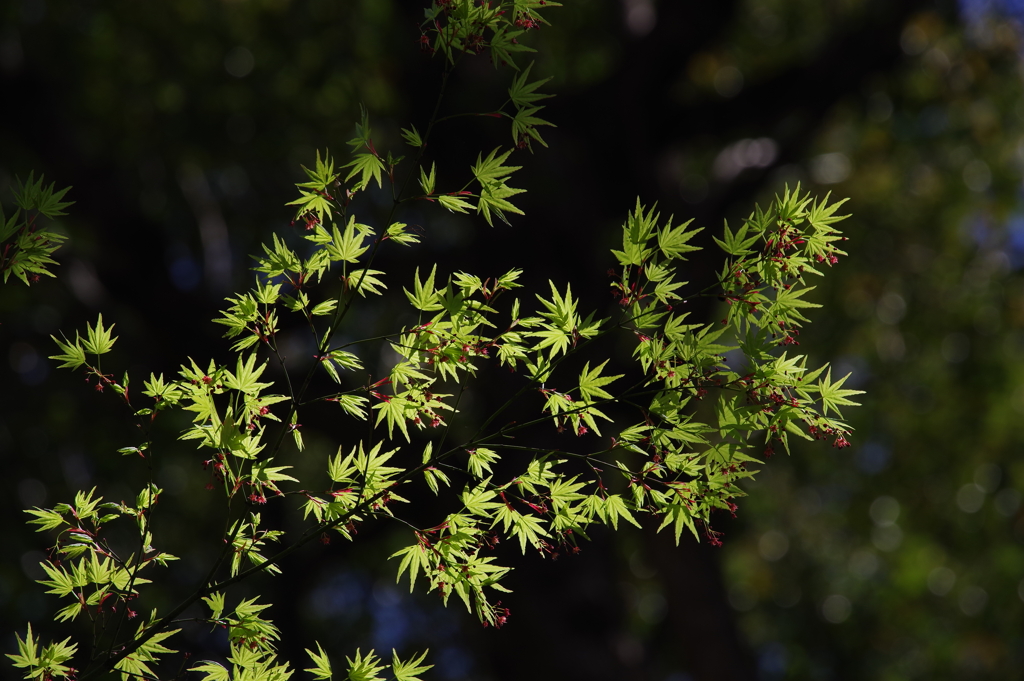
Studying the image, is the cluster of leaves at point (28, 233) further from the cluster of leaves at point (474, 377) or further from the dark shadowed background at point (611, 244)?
the dark shadowed background at point (611, 244)

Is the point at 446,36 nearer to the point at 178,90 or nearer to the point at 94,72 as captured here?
the point at 178,90

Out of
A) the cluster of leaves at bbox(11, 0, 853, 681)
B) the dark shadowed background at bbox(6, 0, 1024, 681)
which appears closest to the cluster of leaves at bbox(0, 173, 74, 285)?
the cluster of leaves at bbox(11, 0, 853, 681)

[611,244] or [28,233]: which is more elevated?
[28,233]

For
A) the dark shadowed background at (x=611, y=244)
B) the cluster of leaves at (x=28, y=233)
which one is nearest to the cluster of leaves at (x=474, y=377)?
the cluster of leaves at (x=28, y=233)

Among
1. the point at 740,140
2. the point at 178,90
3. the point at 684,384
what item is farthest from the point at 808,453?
the point at 684,384

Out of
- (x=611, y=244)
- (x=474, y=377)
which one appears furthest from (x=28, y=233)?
(x=611, y=244)

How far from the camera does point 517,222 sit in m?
5.27

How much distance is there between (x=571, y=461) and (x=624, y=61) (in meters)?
2.88

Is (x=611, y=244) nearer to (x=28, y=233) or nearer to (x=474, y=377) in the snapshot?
(x=474, y=377)

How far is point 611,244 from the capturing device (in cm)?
499

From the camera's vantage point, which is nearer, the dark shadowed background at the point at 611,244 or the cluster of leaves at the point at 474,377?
the cluster of leaves at the point at 474,377

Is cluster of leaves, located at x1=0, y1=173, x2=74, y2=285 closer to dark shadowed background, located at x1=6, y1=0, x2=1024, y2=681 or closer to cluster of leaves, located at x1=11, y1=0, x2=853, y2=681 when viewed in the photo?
cluster of leaves, located at x1=11, y1=0, x2=853, y2=681

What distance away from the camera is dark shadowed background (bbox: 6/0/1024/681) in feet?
16.9

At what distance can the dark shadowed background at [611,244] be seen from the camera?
5.14 m
